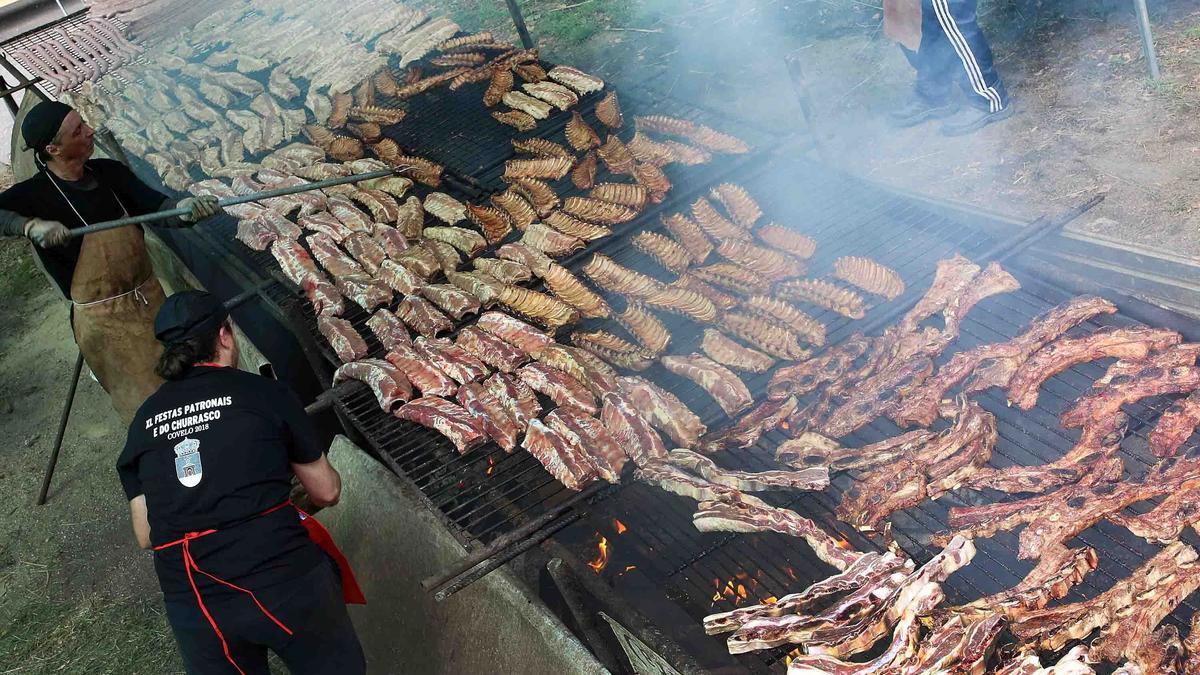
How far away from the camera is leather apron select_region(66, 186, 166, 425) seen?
762 cm

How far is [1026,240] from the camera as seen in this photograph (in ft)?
18.6

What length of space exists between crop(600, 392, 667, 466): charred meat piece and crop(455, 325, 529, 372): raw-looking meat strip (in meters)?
0.85

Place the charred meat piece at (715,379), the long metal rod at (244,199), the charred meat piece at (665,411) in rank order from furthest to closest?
the long metal rod at (244,199) < the charred meat piece at (715,379) < the charred meat piece at (665,411)

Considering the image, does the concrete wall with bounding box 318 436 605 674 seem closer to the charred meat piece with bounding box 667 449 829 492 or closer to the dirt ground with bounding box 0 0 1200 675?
the charred meat piece with bounding box 667 449 829 492

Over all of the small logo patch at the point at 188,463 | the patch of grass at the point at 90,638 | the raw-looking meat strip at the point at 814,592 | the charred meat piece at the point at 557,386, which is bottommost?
the patch of grass at the point at 90,638

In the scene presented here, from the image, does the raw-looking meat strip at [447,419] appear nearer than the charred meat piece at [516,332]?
Yes

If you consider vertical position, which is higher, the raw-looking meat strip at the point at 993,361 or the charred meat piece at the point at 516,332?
the charred meat piece at the point at 516,332

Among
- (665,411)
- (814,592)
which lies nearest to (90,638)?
(665,411)

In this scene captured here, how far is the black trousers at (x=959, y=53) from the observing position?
28.5ft

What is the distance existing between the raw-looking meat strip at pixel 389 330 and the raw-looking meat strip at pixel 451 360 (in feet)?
0.40

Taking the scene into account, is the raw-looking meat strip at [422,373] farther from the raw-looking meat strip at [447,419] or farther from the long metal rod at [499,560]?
the long metal rod at [499,560]

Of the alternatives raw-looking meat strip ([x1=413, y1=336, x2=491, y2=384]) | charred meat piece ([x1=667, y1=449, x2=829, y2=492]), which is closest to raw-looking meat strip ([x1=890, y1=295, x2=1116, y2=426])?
charred meat piece ([x1=667, y1=449, x2=829, y2=492])

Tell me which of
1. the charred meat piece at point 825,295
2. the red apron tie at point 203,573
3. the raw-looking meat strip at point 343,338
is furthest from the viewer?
the raw-looking meat strip at point 343,338

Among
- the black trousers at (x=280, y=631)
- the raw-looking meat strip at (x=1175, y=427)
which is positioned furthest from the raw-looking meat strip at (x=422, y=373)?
the raw-looking meat strip at (x=1175, y=427)
